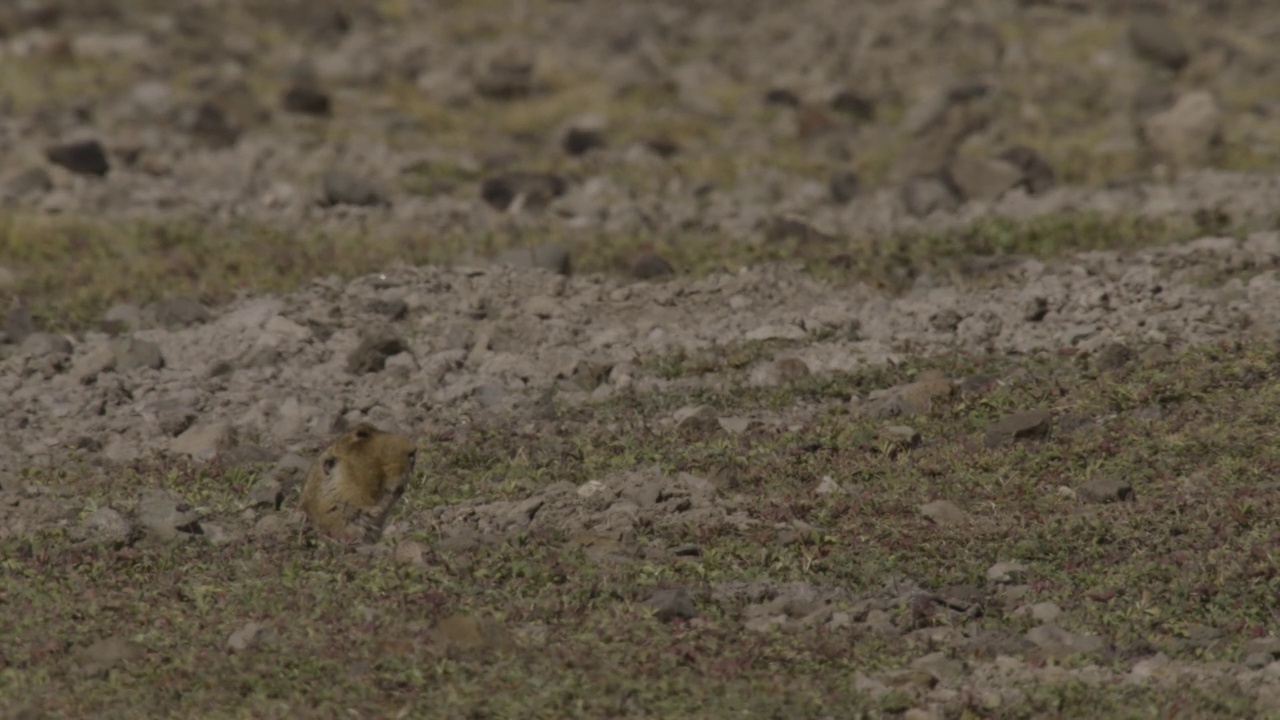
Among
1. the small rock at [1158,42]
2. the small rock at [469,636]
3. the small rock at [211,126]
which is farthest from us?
the small rock at [1158,42]

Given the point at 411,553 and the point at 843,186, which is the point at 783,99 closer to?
the point at 843,186

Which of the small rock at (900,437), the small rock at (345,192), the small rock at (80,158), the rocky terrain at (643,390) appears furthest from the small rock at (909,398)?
the small rock at (80,158)

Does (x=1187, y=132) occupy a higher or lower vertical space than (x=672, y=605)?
lower

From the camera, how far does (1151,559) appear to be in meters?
9.04

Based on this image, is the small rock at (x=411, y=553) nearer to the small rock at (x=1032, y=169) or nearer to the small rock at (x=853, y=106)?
the small rock at (x=1032, y=169)

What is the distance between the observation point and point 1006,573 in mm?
8969

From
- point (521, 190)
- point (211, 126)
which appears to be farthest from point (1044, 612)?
point (211, 126)

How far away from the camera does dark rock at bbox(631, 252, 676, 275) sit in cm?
1397

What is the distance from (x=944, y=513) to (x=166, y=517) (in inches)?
135

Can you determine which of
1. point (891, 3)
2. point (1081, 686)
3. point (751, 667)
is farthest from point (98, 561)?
point (891, 3)

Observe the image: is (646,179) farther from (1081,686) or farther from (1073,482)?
(1081,686)

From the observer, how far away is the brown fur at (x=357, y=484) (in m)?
9.43

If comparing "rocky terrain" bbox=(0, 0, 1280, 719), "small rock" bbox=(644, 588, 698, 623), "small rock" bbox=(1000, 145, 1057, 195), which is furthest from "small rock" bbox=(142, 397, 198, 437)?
"small rock" bbox=(1000, 145, 1057, 195)

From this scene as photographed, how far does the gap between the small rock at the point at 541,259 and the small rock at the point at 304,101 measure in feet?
21.4
